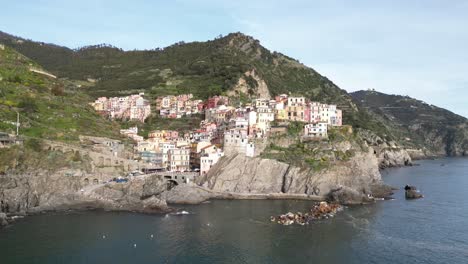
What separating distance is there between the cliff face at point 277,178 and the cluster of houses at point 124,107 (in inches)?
1562

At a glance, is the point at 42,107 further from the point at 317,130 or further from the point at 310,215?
the point at 310,215

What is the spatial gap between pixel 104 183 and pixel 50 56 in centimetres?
14139

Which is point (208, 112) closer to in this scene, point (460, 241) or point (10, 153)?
point (10, 153)

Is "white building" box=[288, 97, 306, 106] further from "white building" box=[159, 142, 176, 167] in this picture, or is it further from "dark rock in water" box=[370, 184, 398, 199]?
"white building" box=[159, 142, 176, 167]

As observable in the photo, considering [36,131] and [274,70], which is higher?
[274,70]

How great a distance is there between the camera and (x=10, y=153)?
64875 mm

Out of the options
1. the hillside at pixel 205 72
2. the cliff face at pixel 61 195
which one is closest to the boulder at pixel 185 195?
the cliff face at pixel 61 195

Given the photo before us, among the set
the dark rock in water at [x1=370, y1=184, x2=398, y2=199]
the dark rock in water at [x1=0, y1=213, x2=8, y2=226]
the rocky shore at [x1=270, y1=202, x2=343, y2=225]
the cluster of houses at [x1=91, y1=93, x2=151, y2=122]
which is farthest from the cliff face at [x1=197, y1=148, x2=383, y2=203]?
the cluster of houses at [x1=91, y1=93, x2=151, y2=122]

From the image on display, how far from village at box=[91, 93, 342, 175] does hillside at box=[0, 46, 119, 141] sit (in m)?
8.20

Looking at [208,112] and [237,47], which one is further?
[237,47]

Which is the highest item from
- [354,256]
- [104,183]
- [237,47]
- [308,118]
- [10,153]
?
[237,47]

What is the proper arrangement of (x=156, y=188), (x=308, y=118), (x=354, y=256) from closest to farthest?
(x=354, y=256)
(x=156, y=188)
(x=308, y=118)

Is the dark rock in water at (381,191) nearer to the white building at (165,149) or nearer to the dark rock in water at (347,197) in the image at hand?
the dark rock in water at (347,197)

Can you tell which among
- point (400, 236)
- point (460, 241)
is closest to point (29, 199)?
point (400, 236)
